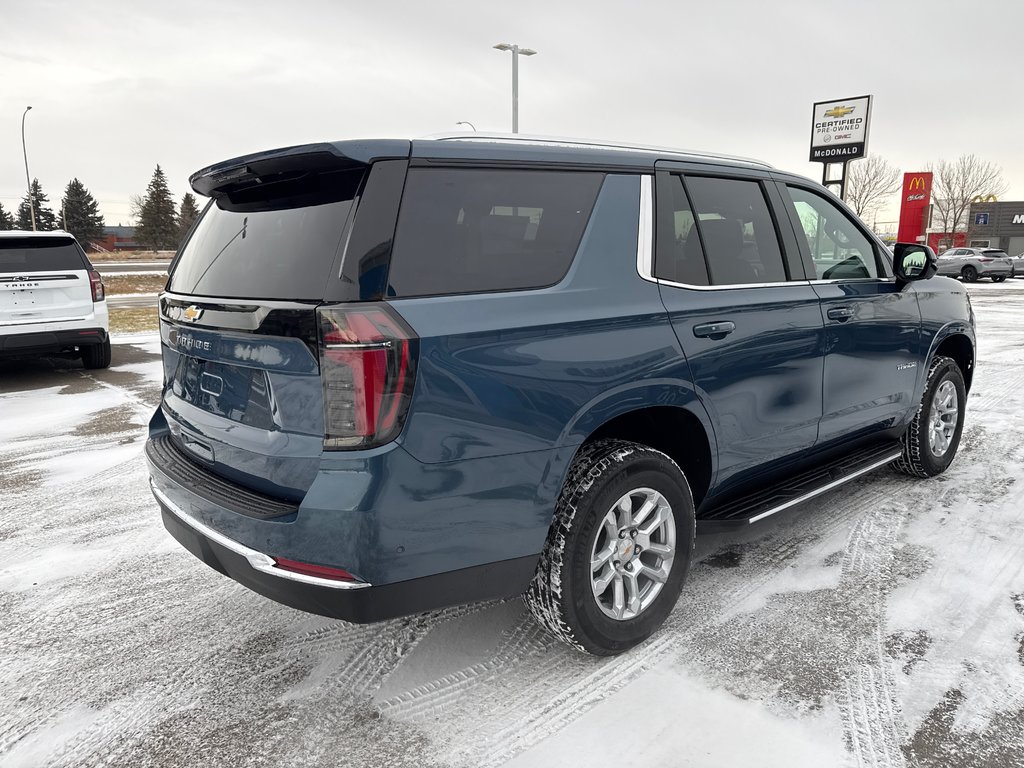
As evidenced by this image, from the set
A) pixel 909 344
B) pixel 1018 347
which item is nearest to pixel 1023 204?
pixel 1018 347

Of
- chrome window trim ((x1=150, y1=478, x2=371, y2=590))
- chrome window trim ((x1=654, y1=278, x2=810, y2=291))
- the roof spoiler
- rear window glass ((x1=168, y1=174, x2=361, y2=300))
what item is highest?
the roof spoiler

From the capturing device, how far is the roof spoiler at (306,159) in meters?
2.17

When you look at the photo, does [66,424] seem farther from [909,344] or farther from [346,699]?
[909,344]

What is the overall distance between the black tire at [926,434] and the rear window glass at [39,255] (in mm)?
8324

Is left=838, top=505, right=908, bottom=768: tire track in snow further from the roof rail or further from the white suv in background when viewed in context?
the white suv in background

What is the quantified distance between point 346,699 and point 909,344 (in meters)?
3.53

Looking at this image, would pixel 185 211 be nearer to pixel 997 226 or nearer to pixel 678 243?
pixel 997 226

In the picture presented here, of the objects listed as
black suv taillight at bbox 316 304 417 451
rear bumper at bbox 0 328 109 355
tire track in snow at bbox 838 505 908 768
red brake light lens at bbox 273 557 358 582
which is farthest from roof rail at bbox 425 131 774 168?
rear bumper at bbox 0 328 109 355

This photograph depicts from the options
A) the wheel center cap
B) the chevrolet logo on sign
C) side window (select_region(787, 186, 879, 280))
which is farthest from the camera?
the chevrolet logo on sign

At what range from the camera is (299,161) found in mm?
2277

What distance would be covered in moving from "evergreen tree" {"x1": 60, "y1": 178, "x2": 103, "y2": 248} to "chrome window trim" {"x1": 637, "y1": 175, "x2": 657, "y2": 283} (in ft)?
289

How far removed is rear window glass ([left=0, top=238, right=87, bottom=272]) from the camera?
25.9ft

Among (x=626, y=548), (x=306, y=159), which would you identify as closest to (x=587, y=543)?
(x=626, y=548)

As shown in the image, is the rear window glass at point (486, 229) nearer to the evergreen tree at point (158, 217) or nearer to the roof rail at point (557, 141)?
the roof rail at point (557, 141)
